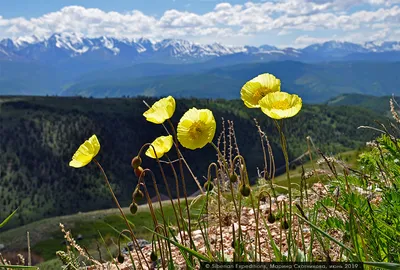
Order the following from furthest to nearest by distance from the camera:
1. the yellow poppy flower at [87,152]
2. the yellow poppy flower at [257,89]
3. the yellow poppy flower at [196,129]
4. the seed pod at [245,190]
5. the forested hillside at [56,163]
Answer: the forested hillside at [56,163], the yellow poppy flower at [87,152], the yellow poppy flower at [257,89], the yellow poppy flower at [196,129], the seed pod at [245,190]

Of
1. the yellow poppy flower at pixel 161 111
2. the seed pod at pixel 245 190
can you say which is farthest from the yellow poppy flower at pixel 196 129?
the seed pod at pixel 245 190

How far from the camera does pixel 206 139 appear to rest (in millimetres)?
2656

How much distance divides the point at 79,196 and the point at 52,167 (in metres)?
19.1

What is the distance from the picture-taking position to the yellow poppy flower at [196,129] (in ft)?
8.77

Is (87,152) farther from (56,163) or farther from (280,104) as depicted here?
(56,163)

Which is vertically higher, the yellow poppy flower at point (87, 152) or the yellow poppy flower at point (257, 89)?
the yellow poppy flower at point (257, 89)

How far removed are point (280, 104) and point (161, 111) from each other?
1045 mm

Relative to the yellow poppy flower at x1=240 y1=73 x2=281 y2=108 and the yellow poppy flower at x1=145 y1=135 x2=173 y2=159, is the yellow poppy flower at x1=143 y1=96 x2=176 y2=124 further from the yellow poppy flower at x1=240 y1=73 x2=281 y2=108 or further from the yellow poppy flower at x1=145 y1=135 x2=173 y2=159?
the yellow poppy flower at x1=240 y1=73 x2=281 y2=108

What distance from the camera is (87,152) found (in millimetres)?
3102

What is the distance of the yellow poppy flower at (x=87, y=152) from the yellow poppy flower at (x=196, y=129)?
689mm

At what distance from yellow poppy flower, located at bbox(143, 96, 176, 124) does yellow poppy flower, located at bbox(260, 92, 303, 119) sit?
85 cm

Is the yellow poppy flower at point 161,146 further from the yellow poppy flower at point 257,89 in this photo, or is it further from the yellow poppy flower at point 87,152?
the yellow poppy flower at point 257,89

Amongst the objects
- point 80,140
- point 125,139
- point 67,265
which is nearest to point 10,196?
point 80,140

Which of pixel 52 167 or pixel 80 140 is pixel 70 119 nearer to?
pixel 80 140
